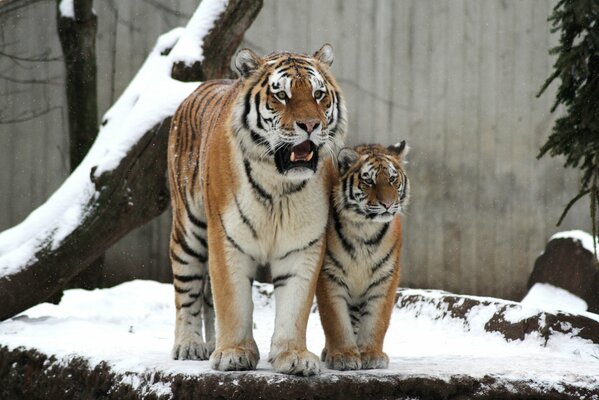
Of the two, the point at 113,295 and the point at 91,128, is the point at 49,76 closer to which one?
the point at 91,128

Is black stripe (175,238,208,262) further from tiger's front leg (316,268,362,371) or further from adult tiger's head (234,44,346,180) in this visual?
adult tiger's head (234,44,346,180)

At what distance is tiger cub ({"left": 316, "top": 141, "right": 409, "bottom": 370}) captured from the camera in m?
3.55

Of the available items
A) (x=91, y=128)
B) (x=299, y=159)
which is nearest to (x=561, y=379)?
(x=299, y=159)

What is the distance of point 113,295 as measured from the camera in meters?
6.92

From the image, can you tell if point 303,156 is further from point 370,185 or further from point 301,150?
point 370,185

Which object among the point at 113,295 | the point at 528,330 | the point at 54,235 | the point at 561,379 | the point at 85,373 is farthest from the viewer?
the point at 113,295

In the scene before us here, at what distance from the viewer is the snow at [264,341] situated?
360 centimetres

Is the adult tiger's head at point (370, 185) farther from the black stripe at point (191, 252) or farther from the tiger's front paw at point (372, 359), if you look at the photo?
the black stripe at point (191, 252)

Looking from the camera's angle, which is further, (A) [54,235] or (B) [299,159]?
(A) [54,235]

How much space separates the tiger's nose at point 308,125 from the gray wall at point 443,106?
15.7 feet

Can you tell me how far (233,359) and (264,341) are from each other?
1.70 metres

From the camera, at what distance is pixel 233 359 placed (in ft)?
11.1

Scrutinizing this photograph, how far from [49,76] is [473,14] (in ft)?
12.2

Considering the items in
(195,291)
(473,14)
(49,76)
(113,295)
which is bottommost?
(113,295)
